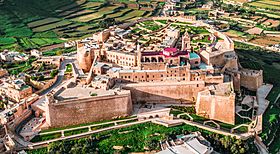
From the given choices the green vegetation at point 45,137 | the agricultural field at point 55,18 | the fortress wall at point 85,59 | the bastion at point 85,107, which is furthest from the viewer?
the agricultural field at point 55,18

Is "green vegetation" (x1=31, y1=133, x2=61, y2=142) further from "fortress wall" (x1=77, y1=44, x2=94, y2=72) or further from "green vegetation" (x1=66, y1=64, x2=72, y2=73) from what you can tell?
"green vegetation" (x1=66, y1=64, x2=72, y2=73)

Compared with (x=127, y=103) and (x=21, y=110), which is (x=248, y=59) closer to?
(x=127, y=103)

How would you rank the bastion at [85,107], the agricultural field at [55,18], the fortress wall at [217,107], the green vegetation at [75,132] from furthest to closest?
the agricultural field at [55,18], the fortress wall at [217,107], the bastion at [85,107], the green vegetation at [75,132]

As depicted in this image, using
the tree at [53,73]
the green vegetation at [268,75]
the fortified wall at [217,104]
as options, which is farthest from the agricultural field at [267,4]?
the tree at [53,73]

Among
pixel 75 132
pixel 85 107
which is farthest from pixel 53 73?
pixel 75 132

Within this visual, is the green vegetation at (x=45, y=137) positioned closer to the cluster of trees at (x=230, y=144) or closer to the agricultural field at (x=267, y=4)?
the cluster of trees at (x=230, y=144)

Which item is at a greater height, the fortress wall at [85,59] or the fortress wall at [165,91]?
the fortress wall at [85,59]

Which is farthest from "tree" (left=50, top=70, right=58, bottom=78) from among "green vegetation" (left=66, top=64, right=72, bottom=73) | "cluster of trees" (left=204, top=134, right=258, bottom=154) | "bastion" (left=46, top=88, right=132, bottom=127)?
"cluster of trees" (left=204, top=134, right=258, bottom=154)
